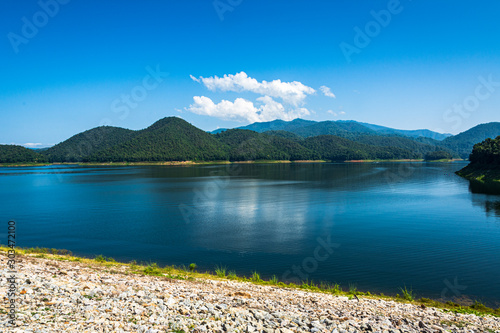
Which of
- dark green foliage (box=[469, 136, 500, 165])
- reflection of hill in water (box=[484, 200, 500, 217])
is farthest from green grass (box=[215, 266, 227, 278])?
dark green foliage (box=[469, 136, 500, 165])

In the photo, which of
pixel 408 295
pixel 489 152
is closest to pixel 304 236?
pixel 408 295

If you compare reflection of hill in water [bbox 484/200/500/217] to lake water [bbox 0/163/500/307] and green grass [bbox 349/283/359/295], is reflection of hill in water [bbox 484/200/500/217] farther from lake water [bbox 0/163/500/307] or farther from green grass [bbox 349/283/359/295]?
green grass [bbox 349/283/359/295]

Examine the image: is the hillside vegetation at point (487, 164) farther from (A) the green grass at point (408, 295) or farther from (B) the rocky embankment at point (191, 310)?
(B) the rocky embankment at point (191, 310)

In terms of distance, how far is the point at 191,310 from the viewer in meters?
11.6

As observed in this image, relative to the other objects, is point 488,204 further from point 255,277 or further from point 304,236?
point 255,277

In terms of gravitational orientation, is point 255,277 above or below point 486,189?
below

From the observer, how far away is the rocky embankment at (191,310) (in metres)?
10.2

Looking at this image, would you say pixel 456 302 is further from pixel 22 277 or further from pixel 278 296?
pixel 22 277

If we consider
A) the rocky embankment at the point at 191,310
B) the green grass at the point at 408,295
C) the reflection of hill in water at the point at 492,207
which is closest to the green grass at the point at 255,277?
the rocky embankment at the point at 191,310

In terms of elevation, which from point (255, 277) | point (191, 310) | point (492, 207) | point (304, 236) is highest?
point (191, 310)

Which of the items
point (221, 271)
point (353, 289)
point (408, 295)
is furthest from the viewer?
point (221, 271)

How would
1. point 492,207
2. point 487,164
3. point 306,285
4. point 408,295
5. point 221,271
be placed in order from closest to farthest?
point 408,295, point 306,285, point 221,271, point 492,207, point 487,164

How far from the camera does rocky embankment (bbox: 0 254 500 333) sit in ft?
33.3

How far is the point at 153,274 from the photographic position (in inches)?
687
